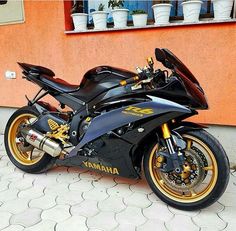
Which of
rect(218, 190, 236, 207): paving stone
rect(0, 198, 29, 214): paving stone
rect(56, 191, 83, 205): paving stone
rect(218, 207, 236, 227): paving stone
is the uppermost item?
rect(0, 198, 29, 214): paving stone

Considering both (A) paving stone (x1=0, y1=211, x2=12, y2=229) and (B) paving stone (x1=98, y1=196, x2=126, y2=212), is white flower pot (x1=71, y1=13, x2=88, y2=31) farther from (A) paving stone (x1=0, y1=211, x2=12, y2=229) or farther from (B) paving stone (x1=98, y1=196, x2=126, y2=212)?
(A) paving stone (x1=0, y1=211, x2=12, y2=229)

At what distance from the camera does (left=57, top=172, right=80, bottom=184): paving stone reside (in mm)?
2786

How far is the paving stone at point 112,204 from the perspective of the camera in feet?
7.55

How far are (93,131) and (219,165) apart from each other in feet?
3.27

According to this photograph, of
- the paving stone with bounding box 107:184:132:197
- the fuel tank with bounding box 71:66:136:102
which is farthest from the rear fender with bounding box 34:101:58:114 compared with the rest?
the paving stone with bounding box 107:184:132:197

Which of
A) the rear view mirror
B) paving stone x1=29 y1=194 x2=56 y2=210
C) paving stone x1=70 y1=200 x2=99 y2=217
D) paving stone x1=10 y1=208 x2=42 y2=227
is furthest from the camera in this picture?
paving stone x1=29 y1=194 x2=56 y2=210

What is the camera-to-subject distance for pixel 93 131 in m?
2.37

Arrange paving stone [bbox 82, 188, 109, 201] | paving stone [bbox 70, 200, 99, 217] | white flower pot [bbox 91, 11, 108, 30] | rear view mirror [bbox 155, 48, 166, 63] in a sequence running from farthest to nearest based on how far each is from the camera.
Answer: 1. white flower pot [bbox 91, 11, 108, 30]
2. paving stone [bbox 82, 188, 109, 201]
3. paving stone [bbox 70, 200, 99, 217]
4. rear view mirror [bbox 155, 48, 166, 63]

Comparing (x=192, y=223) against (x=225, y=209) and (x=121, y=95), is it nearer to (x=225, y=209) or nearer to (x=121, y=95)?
(x=225, y=209)

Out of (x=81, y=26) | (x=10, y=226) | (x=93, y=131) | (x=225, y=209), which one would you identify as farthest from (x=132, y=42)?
(x=10, y=226)

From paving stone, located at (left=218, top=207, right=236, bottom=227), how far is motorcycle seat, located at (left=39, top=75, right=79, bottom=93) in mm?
1551

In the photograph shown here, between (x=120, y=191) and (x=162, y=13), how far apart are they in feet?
5.84

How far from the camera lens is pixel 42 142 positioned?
2.70 metres

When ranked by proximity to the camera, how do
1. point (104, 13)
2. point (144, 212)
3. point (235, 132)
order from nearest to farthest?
point (144, 212), point (235, 132), point (104, 13)
